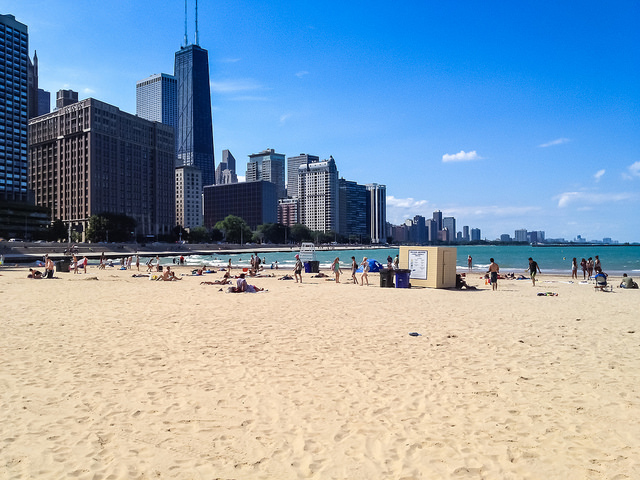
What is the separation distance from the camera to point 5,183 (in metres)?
122

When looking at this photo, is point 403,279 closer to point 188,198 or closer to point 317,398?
point 317,398

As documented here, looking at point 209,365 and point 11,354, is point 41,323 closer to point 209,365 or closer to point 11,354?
point 11,354

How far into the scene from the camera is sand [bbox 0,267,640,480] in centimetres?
408

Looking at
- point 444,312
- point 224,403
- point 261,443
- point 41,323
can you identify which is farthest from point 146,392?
point 444,312

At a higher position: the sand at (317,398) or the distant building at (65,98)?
the distant building at (65,98)

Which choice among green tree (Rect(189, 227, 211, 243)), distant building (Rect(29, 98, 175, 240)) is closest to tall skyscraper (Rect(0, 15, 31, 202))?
distant building (Rect(29, 98, 175, 240))

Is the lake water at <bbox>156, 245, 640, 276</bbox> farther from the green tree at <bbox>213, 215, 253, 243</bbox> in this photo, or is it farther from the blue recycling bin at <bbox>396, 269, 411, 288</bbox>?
the green tree at <bbox>213, 215, 253, 243</bbox>

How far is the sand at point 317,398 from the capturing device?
161 inches

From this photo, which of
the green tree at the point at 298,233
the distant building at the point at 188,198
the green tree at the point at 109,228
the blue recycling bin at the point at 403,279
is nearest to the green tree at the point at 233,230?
the green tree at the point at 109,228

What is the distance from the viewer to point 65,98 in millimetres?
173750

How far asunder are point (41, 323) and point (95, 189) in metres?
143

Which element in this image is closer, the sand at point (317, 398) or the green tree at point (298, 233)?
the sand at point (317, 398)

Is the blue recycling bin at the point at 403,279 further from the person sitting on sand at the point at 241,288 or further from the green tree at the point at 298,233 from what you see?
the green tree at the point at 298,233

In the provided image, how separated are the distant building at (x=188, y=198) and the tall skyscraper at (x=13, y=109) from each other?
6999 cm
